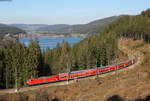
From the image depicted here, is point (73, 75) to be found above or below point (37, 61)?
below

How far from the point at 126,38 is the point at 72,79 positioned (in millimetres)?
69511

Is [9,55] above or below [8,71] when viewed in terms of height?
above

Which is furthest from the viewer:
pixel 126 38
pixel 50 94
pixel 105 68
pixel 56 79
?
pixel 126 38

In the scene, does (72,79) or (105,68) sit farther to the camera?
(105,68)

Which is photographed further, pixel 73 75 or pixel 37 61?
pixel 37 61

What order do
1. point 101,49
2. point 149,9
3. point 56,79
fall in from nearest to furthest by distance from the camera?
1. point 56,79
2. point 101,49
3. point 149,9

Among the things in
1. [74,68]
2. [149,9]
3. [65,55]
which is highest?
[149,9]

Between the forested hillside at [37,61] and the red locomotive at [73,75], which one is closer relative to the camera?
the red locomotive at [73,75]

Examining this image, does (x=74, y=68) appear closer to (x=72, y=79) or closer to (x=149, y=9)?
(x=72, y=79)

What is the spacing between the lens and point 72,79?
45.1m

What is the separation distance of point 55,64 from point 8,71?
2047 centimetres

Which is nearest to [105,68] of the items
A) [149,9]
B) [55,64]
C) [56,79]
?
[56,79]

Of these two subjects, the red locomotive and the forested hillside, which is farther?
the forested hillside

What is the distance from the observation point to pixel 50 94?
34406 mm
